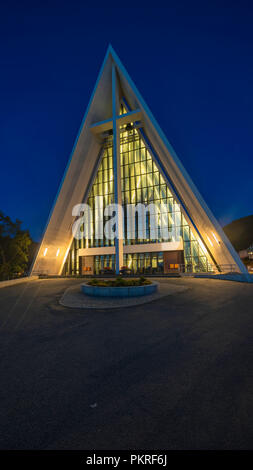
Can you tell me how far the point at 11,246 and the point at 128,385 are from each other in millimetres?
22850

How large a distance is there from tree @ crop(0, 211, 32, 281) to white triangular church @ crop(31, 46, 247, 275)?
130 inches

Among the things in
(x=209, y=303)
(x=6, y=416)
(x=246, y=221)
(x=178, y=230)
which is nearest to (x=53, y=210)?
(x=178, y=230)

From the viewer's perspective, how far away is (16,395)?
3.11 m

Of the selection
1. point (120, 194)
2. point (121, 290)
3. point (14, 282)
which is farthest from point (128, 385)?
point (120, 194)

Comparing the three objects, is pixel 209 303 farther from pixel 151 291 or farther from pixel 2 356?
pixel 2 356

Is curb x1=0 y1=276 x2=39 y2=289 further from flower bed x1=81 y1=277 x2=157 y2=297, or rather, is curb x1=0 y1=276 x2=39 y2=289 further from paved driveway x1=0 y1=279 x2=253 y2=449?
paved driveway x1=0 y1=279 x2=253 y2=449

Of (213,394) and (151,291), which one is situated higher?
(151,291)

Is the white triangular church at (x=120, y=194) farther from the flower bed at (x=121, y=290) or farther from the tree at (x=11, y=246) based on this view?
the flower bed at (x=121, y=290)

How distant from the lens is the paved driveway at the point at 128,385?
7.47ft

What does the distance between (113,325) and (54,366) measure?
268 cm

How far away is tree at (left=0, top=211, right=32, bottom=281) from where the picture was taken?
75.0ft

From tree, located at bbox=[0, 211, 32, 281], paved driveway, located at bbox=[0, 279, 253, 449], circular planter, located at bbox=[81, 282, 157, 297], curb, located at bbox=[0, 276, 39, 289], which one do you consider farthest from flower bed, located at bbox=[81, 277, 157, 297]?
tree, located at bbox=[0, 211, 32, 281]

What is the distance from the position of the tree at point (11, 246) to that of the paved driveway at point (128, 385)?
18.2 m

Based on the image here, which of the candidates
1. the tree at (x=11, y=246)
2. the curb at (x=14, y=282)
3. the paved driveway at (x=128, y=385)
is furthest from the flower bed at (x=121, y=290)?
the tree at (x=11, y=246)
